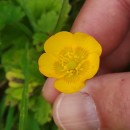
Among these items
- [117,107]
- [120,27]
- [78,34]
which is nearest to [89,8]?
[120,27]

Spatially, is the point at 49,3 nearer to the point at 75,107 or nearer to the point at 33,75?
the point at 33,75

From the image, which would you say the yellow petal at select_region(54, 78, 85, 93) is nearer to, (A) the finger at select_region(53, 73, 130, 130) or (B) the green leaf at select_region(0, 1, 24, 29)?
(A) the finger at select_region(53, 73, 130, 130)

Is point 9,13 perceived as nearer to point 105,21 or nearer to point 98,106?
point 105,21

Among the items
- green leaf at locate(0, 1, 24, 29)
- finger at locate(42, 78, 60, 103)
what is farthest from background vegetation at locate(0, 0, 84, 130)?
finger at locate(42, 78, 60, 103)

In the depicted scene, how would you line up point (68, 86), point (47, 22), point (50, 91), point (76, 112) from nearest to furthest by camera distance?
point (68, 86) < point (76, 112) < point (50, 91) < point (47, 22)

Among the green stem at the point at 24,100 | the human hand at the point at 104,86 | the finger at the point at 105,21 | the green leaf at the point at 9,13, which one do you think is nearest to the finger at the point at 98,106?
the human hand at the point at 104,86

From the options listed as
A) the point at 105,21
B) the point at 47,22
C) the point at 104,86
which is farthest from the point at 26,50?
the point at 104,86

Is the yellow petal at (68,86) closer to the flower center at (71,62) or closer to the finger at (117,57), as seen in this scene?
the flower center at (71,62)

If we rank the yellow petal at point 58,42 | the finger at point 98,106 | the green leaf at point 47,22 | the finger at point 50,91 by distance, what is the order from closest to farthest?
the finger at point 98,106, the yellow petal at point 58,42, the finger at point 50,91, the green leaf at point 47,22
